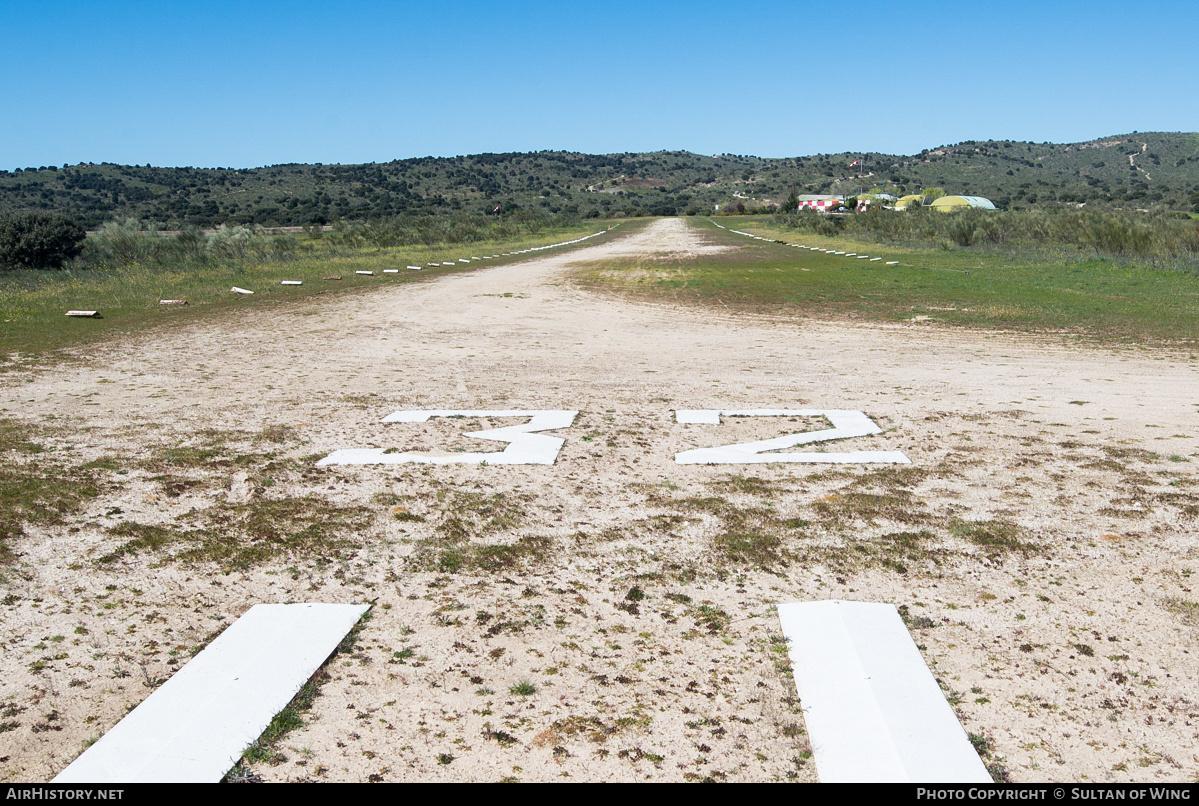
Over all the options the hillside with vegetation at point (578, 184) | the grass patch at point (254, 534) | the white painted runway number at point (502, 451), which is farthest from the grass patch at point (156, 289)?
the hillside with vegetation at point (578, 184)

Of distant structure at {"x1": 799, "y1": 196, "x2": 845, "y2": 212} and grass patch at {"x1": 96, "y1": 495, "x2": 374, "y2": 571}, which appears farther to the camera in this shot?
distant structure at {"x1": 799, "y1": 196, "x2": 845, "y2": 212}

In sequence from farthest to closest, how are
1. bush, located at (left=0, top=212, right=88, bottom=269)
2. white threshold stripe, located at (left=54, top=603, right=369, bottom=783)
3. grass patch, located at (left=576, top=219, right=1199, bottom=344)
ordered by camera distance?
1. bush, located at (left=0, top=212, right=88, bottom=269)
2. grass patch, located at (left=576, top=219, right=1199, bottom=344)
3. white threshold stripe, located at (left=54, top=603, right=369, bottom=783)

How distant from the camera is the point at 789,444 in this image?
23.1 ft

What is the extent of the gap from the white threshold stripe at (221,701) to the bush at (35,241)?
82.6 feet

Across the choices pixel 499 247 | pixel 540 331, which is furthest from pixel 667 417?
pixel 499 247

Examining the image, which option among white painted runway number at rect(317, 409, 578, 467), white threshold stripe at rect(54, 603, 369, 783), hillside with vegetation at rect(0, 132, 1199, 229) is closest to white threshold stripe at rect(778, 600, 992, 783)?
white threshold stripe at rect(54, 603, 369, 783)

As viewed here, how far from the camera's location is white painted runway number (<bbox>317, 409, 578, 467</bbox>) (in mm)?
6594

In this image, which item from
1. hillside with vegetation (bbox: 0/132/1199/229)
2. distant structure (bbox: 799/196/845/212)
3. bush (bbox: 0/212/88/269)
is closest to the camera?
bush (bbox: 0/212/88/269)

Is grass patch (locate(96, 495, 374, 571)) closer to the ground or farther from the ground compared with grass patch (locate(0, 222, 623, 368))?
closer to the ground

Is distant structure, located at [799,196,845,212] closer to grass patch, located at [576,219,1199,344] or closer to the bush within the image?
grass patch, located at [576,219,1199,344]

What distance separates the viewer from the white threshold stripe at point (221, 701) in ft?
9.60

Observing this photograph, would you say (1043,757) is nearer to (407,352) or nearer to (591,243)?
(407,352)

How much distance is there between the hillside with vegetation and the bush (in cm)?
2820

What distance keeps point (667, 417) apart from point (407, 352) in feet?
17.0
